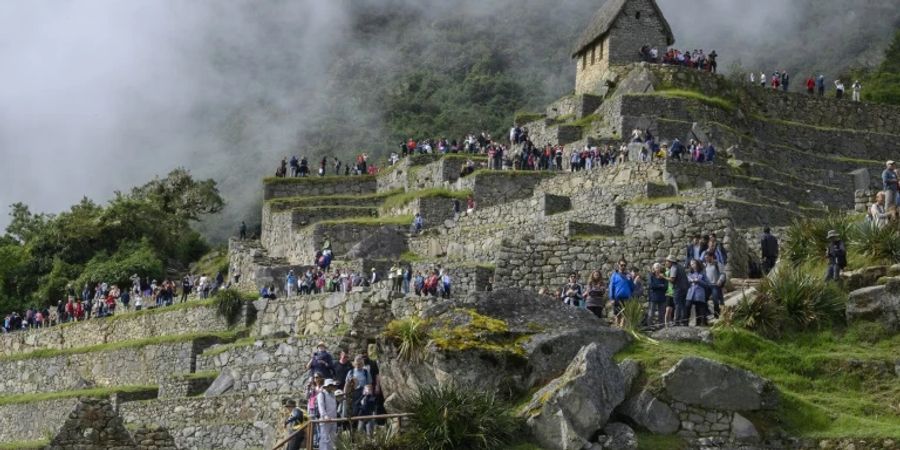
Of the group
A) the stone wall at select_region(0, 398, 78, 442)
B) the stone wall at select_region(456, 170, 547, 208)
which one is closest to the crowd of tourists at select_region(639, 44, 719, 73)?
the stone wall at select_region(456, 170, 547, 208)

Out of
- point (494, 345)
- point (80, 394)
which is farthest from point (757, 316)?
point (80, 394)

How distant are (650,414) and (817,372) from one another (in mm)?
3894

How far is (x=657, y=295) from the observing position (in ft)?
101

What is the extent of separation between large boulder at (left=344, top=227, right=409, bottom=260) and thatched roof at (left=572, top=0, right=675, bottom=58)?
17.1 meters

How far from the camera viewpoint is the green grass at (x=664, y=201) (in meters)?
46.0

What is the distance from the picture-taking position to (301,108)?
99125 mm

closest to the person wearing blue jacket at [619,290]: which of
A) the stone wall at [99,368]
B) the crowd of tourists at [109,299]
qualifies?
the stone wall at [99,368]

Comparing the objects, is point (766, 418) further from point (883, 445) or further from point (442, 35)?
point (442, 35)

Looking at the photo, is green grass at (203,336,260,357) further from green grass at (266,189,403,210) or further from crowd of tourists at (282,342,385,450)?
green grass at (266,189,403,210)

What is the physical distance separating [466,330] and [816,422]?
5986 mm

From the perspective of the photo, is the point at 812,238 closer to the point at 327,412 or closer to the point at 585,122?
the point at 327,412

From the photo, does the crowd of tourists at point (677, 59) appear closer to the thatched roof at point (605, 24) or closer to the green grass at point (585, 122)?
the thatched roof at point (605, 24)

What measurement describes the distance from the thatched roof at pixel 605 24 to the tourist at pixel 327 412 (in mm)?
40951

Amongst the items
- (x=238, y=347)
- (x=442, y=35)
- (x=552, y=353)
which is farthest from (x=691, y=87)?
(x=442, y=35)
